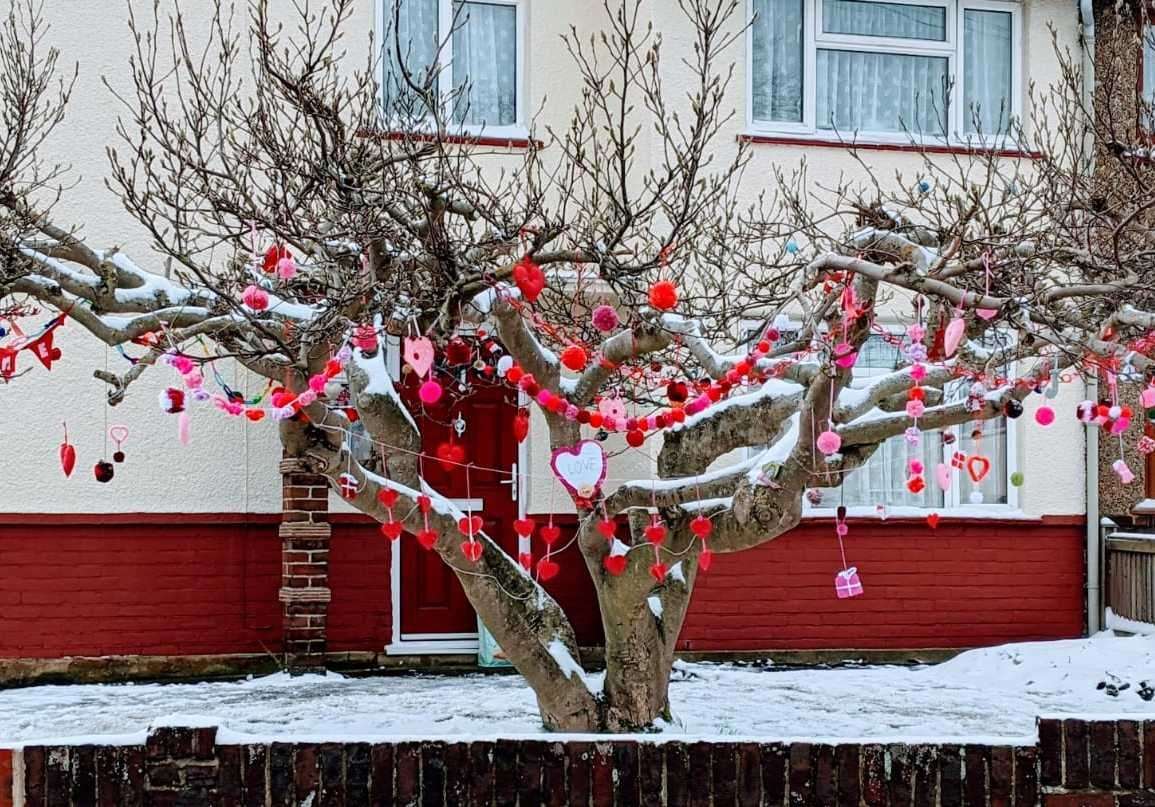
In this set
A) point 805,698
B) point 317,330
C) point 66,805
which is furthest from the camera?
point 805,698

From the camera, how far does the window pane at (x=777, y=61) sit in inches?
403

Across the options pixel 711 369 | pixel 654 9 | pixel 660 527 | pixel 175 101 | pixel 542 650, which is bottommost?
pixel 542 650

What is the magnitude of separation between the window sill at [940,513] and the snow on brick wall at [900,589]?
5 cm

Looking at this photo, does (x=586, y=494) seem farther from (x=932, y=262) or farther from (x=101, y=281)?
(x=101, y=281)

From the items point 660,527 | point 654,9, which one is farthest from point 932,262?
point 654,9

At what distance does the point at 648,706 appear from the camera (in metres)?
6.18

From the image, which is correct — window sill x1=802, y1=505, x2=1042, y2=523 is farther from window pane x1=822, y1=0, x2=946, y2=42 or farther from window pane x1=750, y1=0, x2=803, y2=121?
window pane x1=822, y1=0, x2=946, y2=42

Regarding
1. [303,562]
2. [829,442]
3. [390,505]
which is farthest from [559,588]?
[829,442]

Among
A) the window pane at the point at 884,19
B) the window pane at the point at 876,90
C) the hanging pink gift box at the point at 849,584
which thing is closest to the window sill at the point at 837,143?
the window pane at the point at 876,90

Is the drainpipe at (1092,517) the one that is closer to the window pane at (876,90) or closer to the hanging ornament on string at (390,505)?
the window pane at (876,90)

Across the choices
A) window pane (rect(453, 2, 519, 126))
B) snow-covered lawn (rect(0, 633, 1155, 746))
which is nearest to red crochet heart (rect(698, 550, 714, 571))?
snow-covered lawn (rect(0, 633, 1155, 746))

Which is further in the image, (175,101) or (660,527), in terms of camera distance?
(175,101)

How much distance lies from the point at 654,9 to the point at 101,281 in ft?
18.2

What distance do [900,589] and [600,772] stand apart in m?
8.09
